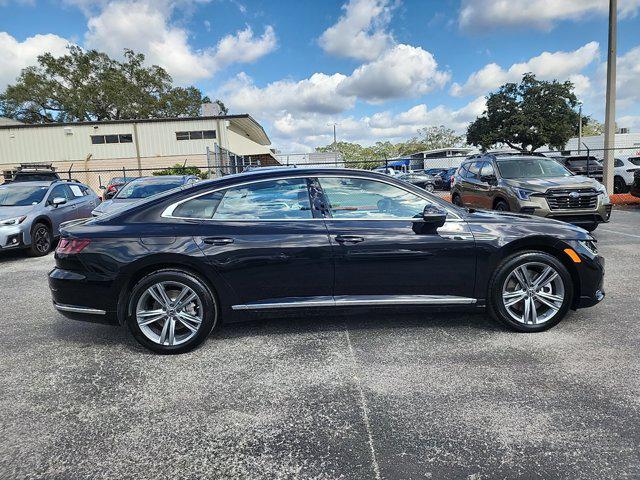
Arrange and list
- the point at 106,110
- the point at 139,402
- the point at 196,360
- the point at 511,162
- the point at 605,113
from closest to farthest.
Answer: the point at 139,402
the point at 196,360
the point at 511,162
the point at 605,113
the point at 106,110

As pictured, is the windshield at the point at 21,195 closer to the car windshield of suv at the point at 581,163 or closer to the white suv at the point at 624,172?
the car windshield of suv at the point at 581,163

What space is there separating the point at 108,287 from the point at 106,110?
5323 centimetres

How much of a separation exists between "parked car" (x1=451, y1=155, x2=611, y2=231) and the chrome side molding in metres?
4.47

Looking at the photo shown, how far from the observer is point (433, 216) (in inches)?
144

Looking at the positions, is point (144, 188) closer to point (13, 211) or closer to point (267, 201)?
point (13, 211)

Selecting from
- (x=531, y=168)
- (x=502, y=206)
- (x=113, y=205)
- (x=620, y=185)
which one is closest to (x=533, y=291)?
(x=502, y=206)

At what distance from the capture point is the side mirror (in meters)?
3.66

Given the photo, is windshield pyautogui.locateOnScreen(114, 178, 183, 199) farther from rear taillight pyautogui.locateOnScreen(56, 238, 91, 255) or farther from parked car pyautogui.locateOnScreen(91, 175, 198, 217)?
rear taillight pyautogui.locateOnScreen(56, 238, 91, 255)

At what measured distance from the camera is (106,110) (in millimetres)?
49781

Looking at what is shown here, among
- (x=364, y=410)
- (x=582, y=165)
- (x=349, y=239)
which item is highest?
(x=582, y=165)

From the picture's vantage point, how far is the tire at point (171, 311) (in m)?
3.61

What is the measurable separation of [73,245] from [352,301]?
7.62ft

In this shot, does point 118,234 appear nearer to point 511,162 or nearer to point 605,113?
point 511,162

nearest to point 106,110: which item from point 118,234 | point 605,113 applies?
point 605,113
